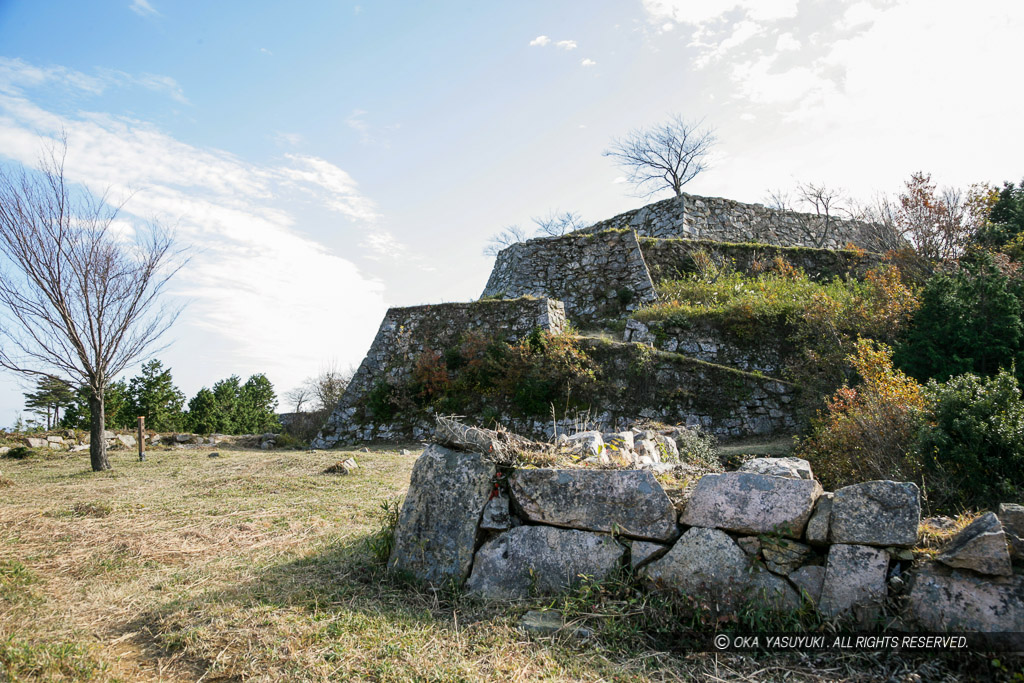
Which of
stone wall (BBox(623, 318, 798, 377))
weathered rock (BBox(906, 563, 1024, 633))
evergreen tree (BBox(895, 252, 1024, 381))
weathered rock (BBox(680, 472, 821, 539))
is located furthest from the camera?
stone wall (BBox(623, 318, 798, 377))

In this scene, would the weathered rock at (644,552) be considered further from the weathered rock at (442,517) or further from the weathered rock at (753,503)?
the weathered rock at (442,517)

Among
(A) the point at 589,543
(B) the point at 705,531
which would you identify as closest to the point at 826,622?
(B) the point at 705,531

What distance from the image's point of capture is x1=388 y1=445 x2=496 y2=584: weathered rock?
153 inches

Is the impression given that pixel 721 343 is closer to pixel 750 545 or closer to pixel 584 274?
pixel 584 274

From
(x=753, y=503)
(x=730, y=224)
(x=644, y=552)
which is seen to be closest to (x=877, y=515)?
(x=753, y=503)

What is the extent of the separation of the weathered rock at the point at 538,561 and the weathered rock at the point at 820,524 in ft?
3.56

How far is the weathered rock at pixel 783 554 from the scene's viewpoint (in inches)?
124

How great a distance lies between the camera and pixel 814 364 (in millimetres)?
10961

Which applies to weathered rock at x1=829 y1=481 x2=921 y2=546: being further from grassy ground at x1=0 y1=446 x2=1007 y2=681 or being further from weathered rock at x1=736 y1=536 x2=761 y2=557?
grassy ground at x1=0 y1=446 x2=1007 y2=681

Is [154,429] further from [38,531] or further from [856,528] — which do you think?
[856,528]

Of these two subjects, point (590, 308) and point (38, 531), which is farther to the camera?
point (590, 308)

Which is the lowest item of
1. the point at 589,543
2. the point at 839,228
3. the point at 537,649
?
the point at 537,649

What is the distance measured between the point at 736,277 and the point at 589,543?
45.2ft

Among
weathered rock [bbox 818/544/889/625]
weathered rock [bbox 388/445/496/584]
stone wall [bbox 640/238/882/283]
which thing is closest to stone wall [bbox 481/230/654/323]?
stone wall [bbox 640/238/882/283]
